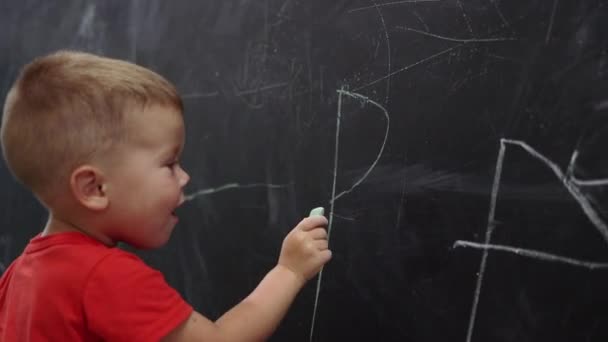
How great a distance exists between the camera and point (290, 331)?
1067mm

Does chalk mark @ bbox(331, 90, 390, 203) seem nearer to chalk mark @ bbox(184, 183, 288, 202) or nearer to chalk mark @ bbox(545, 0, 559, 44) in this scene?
chalk mark @ bbox(184, 183, 288, 202)

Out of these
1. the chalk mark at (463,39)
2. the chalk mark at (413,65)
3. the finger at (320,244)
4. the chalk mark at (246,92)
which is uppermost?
the chalk mark at (463,39)

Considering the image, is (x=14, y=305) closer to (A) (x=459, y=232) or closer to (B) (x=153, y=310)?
(B) (x=153, y=310)

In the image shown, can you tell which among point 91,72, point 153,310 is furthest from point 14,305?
point 91,72

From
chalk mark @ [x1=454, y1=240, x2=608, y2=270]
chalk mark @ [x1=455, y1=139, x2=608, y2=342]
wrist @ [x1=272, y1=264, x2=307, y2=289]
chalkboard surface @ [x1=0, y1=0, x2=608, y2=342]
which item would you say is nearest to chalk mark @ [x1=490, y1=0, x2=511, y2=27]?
chalkboard surface @ [x1=0, y1=0, x2=608, y2=342]

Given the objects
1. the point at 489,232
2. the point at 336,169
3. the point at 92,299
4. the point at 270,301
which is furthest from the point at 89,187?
the point at 489,232

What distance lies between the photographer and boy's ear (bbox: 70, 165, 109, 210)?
2.30 ft

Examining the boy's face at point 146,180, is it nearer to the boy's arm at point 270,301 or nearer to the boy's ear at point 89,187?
the boy's ear at point 89,187

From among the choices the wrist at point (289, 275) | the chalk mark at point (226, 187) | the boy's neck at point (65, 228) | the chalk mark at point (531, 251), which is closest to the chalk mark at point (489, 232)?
the chalk mark at point (531, 251)

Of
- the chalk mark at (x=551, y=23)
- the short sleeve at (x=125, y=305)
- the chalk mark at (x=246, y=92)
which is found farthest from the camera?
the chalk mark at (x=246, y=92)

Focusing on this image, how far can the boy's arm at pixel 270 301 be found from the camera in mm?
701

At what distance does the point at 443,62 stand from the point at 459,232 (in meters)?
0.24

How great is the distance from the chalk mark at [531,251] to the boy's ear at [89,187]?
47 cm

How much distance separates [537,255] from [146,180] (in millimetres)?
497
